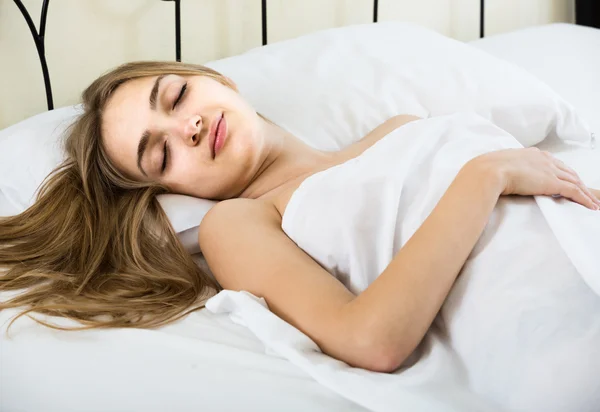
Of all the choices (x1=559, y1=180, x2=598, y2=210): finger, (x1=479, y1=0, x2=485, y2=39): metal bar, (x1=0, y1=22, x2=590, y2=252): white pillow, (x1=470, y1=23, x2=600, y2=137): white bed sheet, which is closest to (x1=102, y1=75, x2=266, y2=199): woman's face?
(x1=0, y1=22, x2=590, y2=252): white pillow

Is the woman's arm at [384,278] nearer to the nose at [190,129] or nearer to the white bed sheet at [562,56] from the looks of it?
the nose at [190,129]

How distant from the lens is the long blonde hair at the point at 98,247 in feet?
3.19

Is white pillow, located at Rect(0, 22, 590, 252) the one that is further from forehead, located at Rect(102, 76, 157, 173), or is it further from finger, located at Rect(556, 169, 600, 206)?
finger, located at Rect(556, 169, 600, 206)

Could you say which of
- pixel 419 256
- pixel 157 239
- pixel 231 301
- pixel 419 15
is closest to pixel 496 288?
pixel 419 256

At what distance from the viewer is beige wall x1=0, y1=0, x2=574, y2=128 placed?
1.50 metres

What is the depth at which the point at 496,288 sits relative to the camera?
821 mm

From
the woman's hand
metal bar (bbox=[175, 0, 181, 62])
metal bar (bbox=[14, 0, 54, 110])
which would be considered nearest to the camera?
the woman's hand

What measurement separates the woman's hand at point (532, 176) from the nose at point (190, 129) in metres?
0.46

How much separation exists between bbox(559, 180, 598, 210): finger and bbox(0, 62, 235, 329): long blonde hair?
0.53 meters

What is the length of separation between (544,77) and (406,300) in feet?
3.97

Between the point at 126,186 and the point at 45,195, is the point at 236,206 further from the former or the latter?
the point at 45,195

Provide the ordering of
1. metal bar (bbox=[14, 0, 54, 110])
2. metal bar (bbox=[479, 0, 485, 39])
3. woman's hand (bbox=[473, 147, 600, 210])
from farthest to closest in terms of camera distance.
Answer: metal bar (bbox=[479, 0, 485, 39]) → metal bar (bbox=[14, 0, 54, 110]) → woman's hand (bbox=[473, 147, 600, 210])

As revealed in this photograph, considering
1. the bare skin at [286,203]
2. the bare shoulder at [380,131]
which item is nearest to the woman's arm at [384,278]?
the bare skin at [286,203]

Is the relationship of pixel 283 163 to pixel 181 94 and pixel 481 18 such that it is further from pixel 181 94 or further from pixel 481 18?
pixel 481 18
